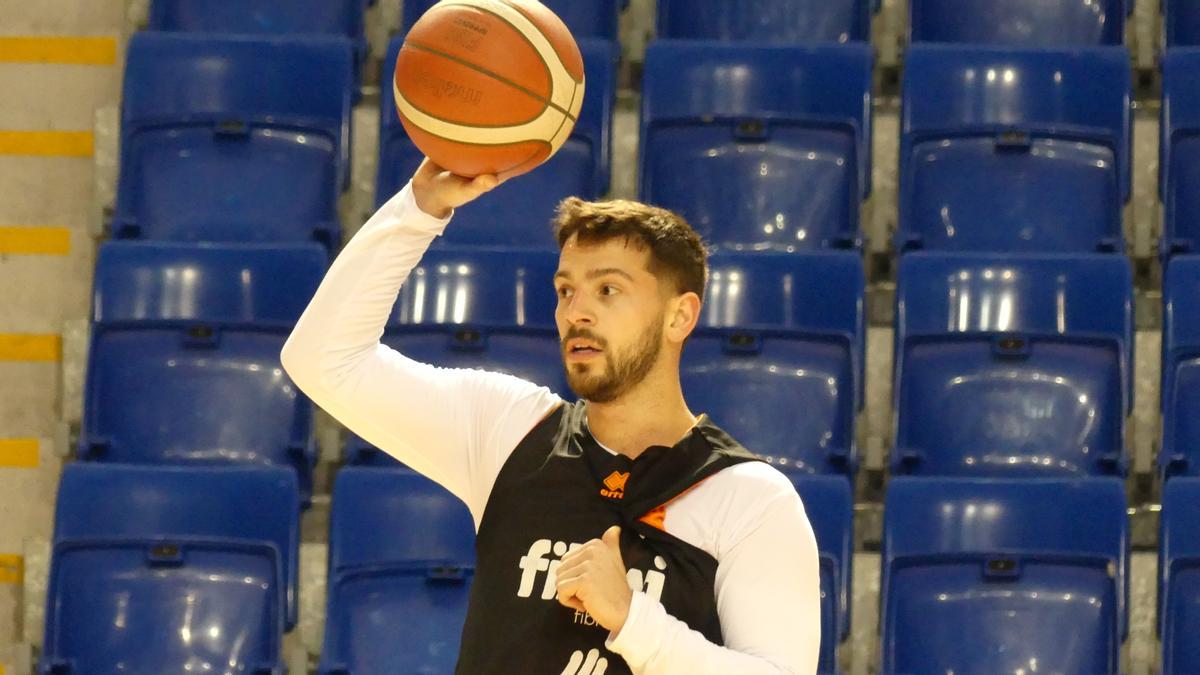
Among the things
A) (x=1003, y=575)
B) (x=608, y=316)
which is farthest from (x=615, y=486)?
(x=1003, y=575)

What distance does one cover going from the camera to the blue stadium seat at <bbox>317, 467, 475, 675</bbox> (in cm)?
304

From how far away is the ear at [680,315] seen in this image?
189cm

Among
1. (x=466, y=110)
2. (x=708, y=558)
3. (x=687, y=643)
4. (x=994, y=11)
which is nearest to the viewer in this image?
(x=687, y=643)

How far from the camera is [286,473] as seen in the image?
10.3 feet

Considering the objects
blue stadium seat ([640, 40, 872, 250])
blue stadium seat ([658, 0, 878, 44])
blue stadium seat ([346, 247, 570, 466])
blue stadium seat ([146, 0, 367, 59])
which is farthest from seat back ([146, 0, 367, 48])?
blue stadium seat ([346, 247, 570, 466])

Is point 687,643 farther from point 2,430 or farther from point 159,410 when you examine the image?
point 2,430

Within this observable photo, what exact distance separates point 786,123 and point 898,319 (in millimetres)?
586

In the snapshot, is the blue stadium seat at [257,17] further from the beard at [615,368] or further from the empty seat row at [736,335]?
the beard at [615,368]

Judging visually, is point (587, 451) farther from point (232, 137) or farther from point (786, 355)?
point (232, 137)

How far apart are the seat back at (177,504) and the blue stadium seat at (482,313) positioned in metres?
0.33

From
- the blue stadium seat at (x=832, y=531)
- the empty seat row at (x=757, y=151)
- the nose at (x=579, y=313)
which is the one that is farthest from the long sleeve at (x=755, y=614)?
the empty seat row at (x=757, y=151)

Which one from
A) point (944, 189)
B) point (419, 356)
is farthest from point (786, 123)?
point (419, 356)

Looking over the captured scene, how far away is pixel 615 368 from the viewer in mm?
1842

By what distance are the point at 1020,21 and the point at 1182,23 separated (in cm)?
34
